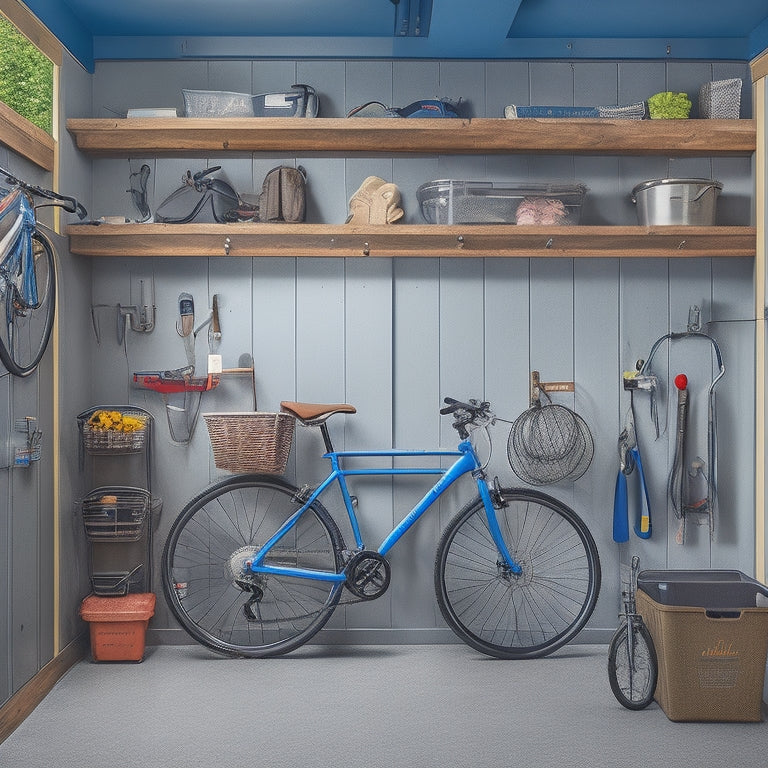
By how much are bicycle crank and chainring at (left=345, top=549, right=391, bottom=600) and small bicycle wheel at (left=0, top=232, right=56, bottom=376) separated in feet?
4.97

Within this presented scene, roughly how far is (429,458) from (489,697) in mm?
1085

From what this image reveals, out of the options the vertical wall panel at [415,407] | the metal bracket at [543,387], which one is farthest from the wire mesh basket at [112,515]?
the metal bracket at [543,387]

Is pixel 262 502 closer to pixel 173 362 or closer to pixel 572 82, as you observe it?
pixel 173 362

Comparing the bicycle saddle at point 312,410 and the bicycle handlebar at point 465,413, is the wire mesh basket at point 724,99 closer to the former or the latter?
the bicycle handlebar at point 465,413

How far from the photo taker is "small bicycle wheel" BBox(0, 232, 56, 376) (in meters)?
2.77

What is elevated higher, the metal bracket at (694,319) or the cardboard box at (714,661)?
the metal bracket at (694,319)

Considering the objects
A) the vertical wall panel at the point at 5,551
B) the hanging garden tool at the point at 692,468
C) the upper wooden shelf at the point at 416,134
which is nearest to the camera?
the vertical wall panel at the point at 5,551

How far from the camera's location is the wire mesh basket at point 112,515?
359 cm

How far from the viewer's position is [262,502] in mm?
3832

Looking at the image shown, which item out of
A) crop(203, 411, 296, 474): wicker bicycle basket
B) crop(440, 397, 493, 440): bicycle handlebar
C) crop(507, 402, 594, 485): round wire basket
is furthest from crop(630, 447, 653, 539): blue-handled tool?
crop(203, 411, 296, 474): wicker bicycle basket

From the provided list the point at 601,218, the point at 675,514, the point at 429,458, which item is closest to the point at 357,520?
the point at 429,458

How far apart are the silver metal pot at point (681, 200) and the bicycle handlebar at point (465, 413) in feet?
3.57

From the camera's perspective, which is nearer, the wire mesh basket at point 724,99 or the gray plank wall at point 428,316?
the wire mesh basket at point 724,99

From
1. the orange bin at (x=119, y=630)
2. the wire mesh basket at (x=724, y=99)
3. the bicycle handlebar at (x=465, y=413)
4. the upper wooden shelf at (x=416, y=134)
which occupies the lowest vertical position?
the orange bin at (x=119, y=630)
